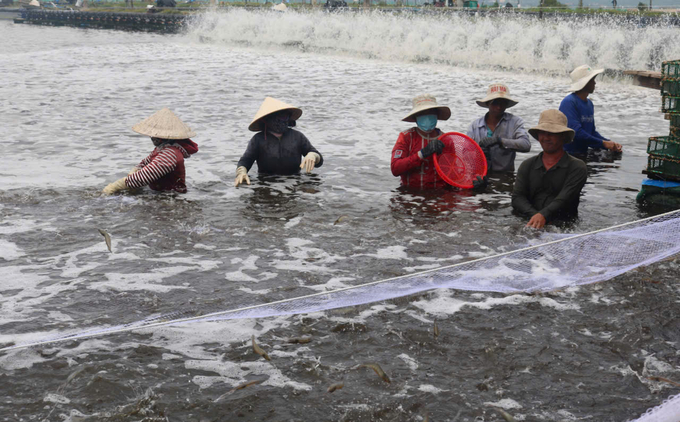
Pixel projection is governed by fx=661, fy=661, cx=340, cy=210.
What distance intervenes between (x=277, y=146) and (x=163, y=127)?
5.12 ft

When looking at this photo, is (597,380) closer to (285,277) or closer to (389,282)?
(389,282)

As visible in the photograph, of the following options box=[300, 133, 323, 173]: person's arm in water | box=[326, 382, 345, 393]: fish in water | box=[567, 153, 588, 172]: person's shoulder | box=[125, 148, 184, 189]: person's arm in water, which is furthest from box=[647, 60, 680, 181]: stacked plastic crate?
box=[125, 148, 184, 189]: person's arm in water

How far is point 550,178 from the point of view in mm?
6363

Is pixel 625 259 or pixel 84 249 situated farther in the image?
pixel 84 249

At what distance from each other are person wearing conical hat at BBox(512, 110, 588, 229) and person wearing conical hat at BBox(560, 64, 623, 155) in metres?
2.72

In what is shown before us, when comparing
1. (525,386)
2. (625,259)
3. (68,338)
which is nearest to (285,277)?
(68,338)

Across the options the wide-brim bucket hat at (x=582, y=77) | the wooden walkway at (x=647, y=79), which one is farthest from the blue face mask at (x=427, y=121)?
the wooden walkway at (x=647, y=79)

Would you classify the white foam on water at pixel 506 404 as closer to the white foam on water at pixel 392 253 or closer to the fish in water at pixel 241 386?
the fish in water at pixel 241 386

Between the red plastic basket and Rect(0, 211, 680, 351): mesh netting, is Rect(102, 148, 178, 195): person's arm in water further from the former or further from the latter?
Rect(0, 211, 680, 351): mesh netting

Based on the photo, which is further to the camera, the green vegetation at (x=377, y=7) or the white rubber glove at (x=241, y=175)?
the green vegetation at (x=377, y=7)

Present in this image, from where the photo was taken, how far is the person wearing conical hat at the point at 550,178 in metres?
6.20

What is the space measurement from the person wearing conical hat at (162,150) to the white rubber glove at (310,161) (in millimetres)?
1306

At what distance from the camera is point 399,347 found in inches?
169

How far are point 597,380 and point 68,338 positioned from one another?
3.24 metres
